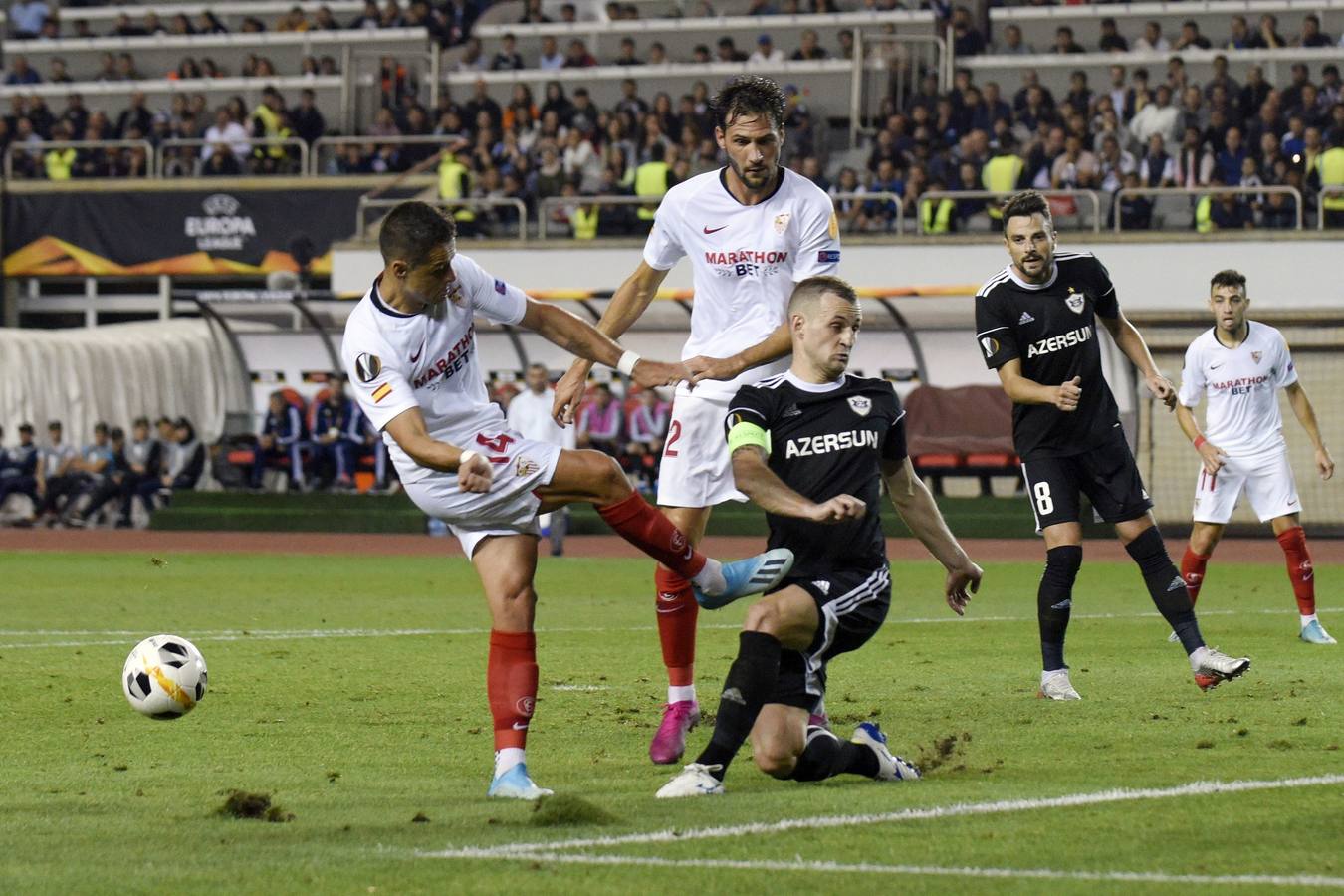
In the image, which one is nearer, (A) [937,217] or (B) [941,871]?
(B) [941,871]

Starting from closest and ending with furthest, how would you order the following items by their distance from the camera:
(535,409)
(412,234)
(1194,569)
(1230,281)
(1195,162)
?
1. (412,234)
2. (1230,281)
3. (1194,569)
4. (535,409)
5. (1195,162)

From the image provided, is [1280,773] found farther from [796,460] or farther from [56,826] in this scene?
[56,826]

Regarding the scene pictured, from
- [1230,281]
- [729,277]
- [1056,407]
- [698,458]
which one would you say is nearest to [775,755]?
[698,458]

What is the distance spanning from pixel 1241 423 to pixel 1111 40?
20727mm

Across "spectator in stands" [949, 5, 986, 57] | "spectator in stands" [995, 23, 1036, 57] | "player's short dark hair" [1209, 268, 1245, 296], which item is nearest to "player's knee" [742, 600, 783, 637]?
"player's short dark hair" [1209, 268, 1245, 296]

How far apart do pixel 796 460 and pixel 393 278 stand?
141 cm

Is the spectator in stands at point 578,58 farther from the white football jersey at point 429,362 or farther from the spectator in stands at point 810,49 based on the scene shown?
the white football jersey at point 429,362

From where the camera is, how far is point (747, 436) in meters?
6.31

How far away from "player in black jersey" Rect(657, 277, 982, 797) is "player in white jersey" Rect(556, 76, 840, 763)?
1135 millimetres

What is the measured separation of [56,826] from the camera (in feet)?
18.6

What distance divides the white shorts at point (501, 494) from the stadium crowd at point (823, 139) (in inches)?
874

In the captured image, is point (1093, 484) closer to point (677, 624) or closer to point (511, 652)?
point (677, 624)

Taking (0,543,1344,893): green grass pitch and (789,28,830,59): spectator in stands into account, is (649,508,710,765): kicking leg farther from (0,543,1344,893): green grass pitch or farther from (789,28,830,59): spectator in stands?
(789,28,830,59): spectator in stands

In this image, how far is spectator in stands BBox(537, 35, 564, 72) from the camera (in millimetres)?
35219
